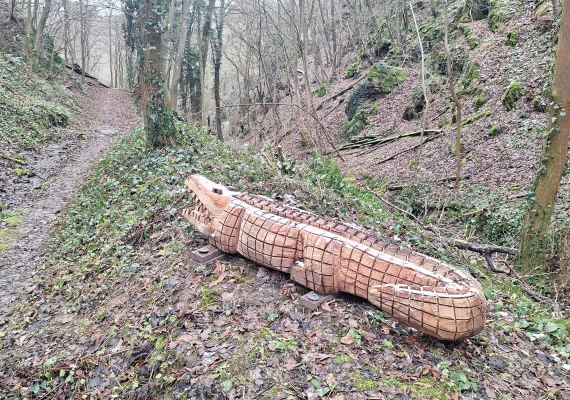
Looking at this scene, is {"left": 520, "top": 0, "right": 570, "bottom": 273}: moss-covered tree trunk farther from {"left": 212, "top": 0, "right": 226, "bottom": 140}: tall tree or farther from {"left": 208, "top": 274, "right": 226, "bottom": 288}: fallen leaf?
{"left": 212, "top": 0, "right": 226, "bottom": 140}: tall tree

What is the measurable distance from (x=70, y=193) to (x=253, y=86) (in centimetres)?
2242

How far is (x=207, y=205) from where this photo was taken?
5.54 metres

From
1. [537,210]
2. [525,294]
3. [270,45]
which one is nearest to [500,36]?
[537,210]

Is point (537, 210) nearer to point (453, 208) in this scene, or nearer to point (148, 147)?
point (453, 208)

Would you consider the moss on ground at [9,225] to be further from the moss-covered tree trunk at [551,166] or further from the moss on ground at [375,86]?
the moss on ground at [375,86]

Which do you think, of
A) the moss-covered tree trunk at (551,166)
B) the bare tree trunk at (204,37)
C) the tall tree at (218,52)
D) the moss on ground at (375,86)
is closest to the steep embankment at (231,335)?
the moss-covered tree trunk at (551,166)

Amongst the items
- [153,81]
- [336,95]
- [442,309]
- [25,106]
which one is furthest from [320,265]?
[336,95]

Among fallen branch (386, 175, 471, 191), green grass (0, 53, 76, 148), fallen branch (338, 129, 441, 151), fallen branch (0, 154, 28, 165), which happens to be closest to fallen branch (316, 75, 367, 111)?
fallen branch (338, 129, 441, 151)

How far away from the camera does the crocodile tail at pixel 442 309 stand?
367 cm

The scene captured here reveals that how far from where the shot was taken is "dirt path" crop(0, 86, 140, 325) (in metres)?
7.05

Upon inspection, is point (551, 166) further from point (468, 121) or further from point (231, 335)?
point (468, 121)

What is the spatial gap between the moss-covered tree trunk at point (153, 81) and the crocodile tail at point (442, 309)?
8082mm

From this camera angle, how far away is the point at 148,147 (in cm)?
1059

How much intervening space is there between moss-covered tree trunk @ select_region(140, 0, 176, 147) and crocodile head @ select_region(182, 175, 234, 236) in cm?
507
